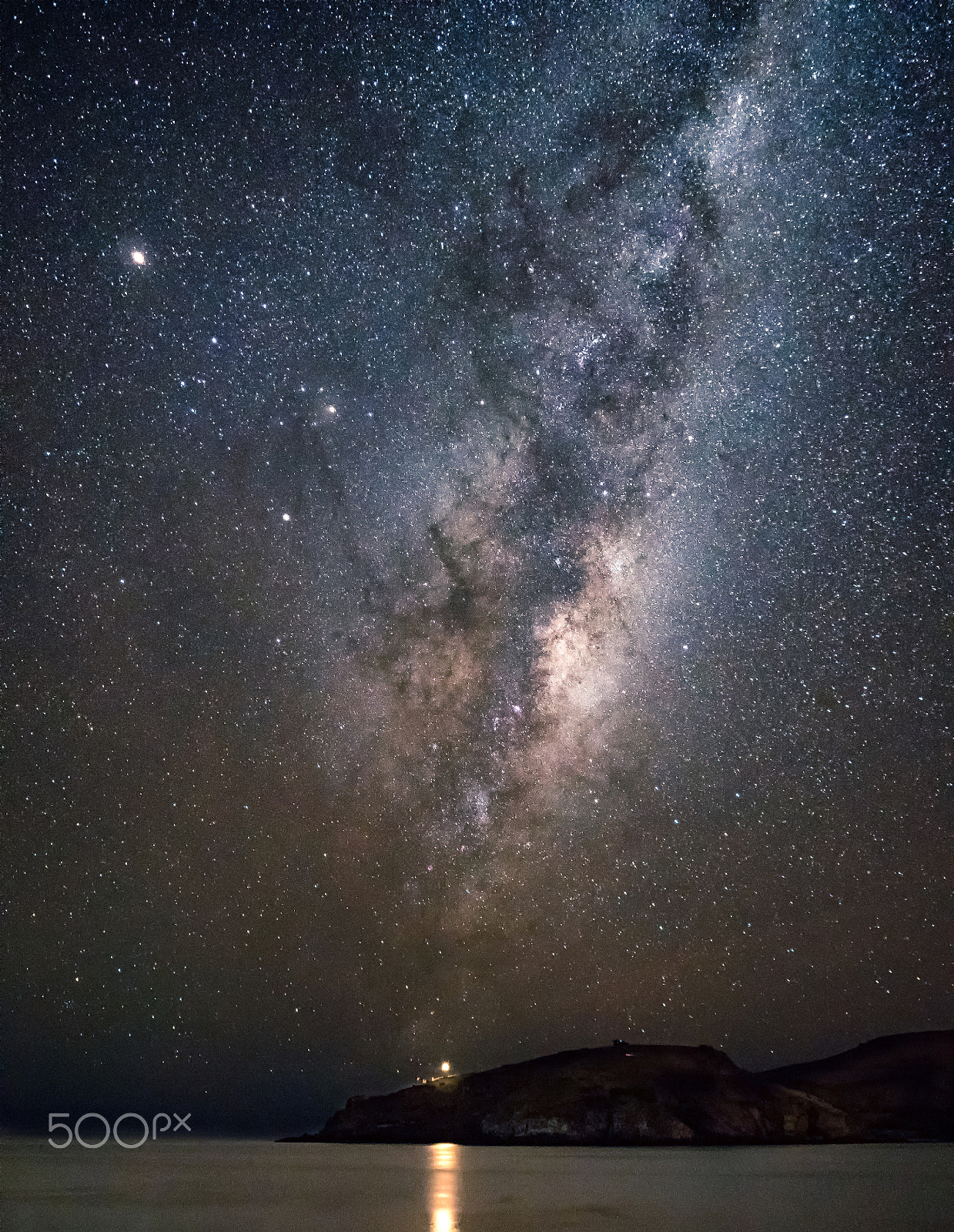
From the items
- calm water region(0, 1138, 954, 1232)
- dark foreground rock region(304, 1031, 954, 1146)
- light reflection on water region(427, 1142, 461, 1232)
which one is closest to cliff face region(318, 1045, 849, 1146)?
dark foreground rock region(304, 1031, 954, 1146)

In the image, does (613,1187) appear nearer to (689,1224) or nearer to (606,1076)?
(689,1224)

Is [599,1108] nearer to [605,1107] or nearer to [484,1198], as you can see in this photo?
[605,1107]

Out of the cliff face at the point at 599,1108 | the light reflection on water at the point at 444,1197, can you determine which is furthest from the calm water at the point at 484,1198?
the cliff face at the point at 599,1108

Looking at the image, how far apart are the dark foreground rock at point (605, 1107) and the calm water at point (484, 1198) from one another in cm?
8146

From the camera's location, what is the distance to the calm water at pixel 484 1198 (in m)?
18.9

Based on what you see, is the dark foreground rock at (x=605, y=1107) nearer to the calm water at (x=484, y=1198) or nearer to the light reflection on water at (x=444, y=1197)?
the light reflection on water at (x=444, y=1197)

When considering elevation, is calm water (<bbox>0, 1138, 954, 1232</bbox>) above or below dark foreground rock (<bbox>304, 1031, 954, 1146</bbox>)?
below

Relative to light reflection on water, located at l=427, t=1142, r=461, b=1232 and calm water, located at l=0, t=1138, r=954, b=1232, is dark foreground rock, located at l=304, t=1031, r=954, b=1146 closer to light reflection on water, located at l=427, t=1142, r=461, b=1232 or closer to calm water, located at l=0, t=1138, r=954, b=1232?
light reflection on water, located at l=427, t=1142, r=461, b=1232

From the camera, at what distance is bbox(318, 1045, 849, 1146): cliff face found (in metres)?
120

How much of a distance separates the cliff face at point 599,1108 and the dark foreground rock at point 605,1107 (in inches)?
5.5

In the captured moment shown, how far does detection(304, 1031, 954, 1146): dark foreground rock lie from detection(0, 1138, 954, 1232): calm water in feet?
267

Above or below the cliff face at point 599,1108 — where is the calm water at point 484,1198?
below

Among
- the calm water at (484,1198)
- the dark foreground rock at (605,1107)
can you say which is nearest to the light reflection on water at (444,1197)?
the calm water at (484,1198)

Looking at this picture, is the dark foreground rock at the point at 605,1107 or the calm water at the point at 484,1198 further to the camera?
the dark foreground rock at the point at 605,1107
